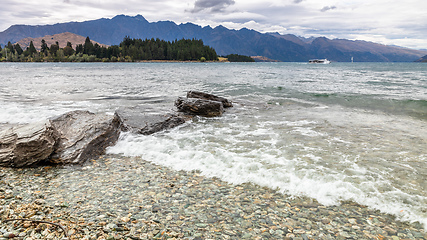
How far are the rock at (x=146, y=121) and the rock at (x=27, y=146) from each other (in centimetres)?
362

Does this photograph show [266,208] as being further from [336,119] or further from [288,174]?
[336,119]

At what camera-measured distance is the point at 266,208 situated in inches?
209

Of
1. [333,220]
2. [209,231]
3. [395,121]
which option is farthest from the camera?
[395,121]

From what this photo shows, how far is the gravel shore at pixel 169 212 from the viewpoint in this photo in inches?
174

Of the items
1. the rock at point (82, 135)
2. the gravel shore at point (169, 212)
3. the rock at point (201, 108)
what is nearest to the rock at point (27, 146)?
the rock at point (82, 135)

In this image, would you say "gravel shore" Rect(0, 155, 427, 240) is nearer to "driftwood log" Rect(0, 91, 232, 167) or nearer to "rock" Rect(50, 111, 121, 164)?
"driftwood log" Rect(0, 91, 232, 167)

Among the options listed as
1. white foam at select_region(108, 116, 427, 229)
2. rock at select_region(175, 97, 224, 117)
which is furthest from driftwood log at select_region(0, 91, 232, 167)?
rock at select_region(175, 97, 224, 117)

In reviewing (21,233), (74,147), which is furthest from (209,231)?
(74,147)

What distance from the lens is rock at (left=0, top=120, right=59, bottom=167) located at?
25.0ft

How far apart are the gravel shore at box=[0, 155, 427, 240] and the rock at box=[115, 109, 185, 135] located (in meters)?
4.78

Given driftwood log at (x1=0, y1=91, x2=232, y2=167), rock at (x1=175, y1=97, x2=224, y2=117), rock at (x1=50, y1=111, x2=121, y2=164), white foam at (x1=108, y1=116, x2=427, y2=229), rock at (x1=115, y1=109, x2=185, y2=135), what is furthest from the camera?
rock at (x1=175, y1=97, x2=224, y2=117)

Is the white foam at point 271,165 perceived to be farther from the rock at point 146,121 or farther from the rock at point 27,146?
the rock at point 27,146

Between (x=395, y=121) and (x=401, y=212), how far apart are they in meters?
10.9

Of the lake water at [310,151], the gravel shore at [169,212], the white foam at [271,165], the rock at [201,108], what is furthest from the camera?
the rock at [201,108]
